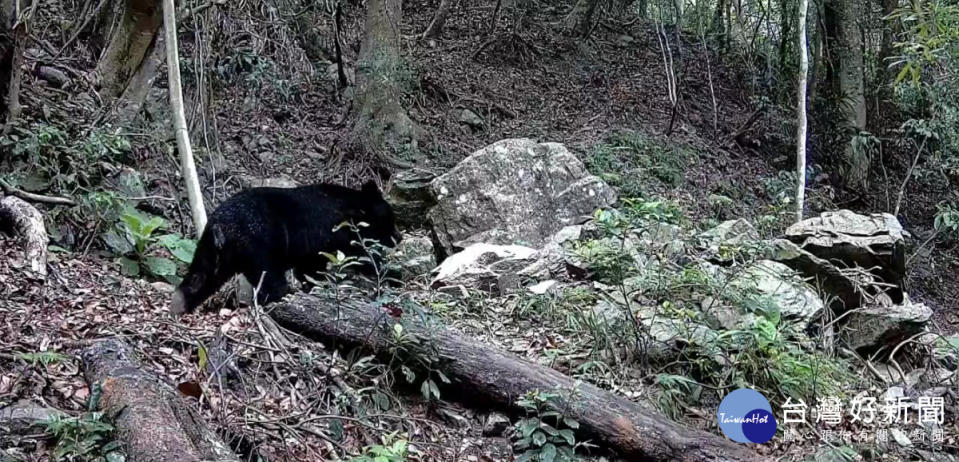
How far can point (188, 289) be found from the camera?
5.71 metres

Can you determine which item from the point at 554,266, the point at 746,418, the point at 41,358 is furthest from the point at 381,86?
the point at 41,358

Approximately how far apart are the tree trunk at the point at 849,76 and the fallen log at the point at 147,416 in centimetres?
1278

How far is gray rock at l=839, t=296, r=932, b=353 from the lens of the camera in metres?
6.44

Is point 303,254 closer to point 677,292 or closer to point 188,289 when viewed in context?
point 188,289

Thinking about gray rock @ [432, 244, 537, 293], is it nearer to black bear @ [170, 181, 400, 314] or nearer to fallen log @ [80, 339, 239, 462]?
black bear @ [170, 181, 400, 314]

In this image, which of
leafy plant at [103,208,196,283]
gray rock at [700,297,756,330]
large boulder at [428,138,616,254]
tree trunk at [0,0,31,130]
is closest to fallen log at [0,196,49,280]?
leafy plant at [103,208,196,283]

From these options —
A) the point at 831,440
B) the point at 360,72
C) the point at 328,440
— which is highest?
the point at 360,72

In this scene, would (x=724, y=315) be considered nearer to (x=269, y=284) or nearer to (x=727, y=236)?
(x=727, y=236)

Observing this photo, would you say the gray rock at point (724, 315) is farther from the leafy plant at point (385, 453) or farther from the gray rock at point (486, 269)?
the leafy plant at point (385, 453)

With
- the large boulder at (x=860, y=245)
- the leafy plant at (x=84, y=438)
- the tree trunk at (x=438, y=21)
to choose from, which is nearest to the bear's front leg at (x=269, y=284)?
the leafy plant at (x=84, y=438)

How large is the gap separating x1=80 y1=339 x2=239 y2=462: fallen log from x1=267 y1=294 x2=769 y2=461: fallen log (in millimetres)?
1253

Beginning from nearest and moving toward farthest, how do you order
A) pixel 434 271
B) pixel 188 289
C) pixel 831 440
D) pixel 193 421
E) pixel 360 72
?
pixel 193 421 → pixel 831 440 → pixel 188 289 → pixel 434 271 → pixel 360 72

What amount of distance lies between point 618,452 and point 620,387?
845 millimetres

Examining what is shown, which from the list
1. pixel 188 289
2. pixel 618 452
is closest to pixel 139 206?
pixel 188 289
